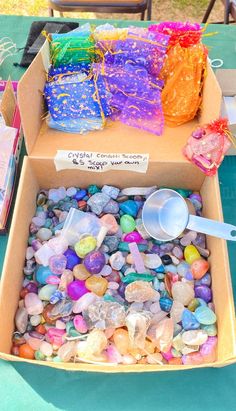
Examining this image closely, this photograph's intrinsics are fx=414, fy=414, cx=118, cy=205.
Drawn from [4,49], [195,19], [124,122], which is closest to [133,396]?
[124,122]

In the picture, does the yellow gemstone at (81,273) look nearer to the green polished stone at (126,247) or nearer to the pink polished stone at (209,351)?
the green polished stone at (126,247)

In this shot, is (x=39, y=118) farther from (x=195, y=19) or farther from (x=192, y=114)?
(x=195, y=19)

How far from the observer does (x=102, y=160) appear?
0.98 metres

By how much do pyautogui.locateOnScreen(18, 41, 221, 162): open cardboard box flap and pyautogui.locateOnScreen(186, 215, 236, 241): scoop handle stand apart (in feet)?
0.53

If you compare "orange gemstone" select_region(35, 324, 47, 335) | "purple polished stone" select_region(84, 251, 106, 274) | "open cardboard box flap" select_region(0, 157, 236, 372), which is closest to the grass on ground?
"open cardboard box flap" select_region(0, 157, 236, 372)

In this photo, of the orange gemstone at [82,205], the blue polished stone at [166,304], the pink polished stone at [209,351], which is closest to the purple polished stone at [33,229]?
the orange gemstone at [82,205]

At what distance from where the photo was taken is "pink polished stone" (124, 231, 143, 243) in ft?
3.09

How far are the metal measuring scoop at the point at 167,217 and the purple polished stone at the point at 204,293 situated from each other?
0.12m

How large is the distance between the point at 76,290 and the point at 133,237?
0.18 m

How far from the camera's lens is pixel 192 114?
1.06 metres

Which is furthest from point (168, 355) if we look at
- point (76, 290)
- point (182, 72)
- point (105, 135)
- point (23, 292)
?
point (182, 72)

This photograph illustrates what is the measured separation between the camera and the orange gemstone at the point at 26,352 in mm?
812

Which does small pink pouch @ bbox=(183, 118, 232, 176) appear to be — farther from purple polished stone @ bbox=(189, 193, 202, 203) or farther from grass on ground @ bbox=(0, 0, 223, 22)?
grass on ground @ bbox=(0, 0, 223, 22)

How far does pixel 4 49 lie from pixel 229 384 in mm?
1094
